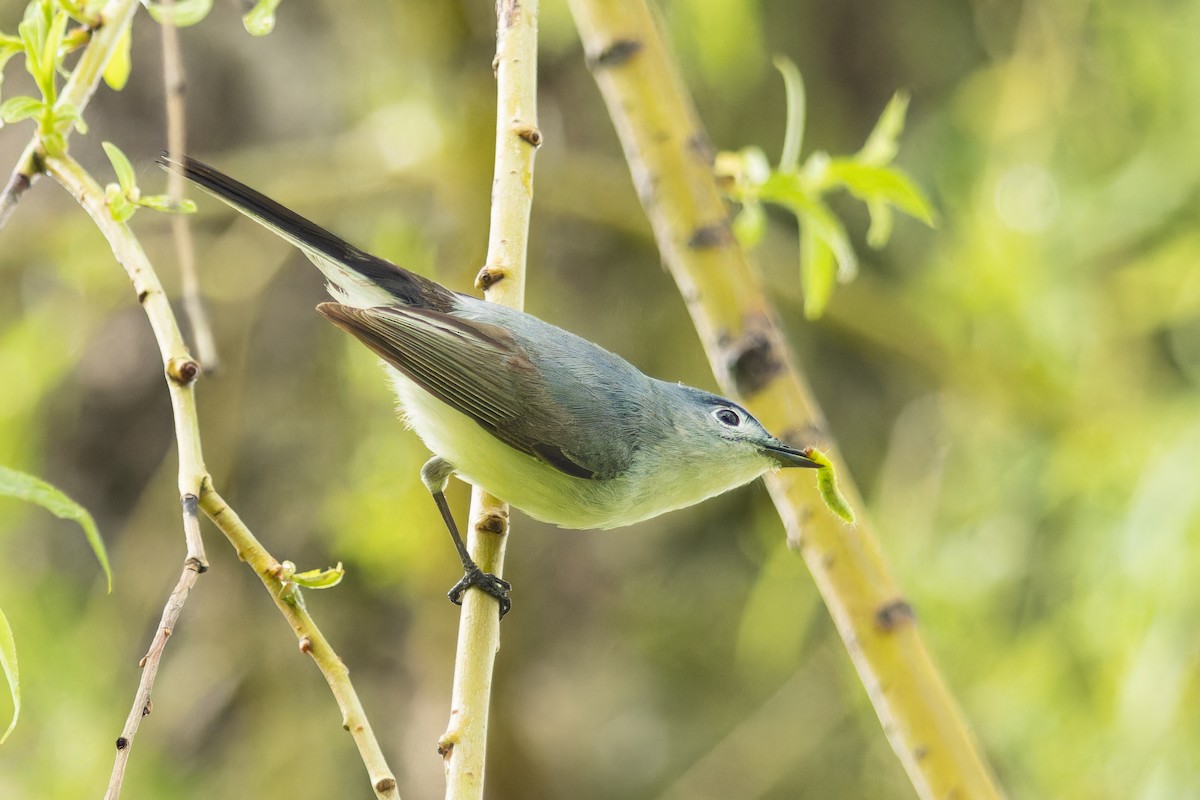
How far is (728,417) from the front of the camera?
7.04 feet

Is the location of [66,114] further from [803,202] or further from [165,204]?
[803,202]

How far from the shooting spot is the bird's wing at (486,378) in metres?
1.99

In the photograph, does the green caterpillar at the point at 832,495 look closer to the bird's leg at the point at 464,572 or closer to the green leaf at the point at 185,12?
the bird's leg at the point at 464,572

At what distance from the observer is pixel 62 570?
3773 millimetres

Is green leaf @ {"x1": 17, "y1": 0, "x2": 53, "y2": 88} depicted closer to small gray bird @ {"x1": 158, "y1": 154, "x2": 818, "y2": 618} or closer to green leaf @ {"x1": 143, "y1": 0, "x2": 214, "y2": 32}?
green leaf @ {"x1": 143, "y1": 0, "x2": 214, "y2": 32}

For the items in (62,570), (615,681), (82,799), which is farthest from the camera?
(615,681)

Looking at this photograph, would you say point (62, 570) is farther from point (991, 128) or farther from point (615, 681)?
point (991, 128)

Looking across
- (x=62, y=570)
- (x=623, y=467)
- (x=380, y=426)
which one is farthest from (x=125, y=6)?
(x=62, y=570)

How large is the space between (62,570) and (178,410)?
295cm

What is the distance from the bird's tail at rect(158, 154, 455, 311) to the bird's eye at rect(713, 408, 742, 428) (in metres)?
0.57

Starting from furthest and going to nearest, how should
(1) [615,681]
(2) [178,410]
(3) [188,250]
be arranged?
(1) [615,681] < (3) [188,250] < (2) [178,410]

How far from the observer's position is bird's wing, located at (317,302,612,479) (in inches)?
78.4

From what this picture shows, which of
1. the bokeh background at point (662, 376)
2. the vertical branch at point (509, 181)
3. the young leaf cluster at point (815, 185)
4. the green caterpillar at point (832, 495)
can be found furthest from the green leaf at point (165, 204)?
the bokeh background at point (662, 376)

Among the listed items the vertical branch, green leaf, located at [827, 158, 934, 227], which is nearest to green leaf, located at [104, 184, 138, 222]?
the vertical branch
